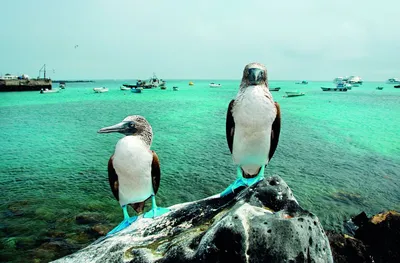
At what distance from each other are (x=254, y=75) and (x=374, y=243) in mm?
5917

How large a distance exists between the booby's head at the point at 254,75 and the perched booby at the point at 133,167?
1.68 metres

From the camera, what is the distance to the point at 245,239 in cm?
260

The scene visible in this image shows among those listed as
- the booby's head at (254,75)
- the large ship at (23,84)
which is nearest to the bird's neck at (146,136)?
the booby's head at (254,75)

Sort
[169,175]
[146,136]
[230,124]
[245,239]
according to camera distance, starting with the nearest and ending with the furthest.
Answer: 1. [245,239]
2. [230,124]
3. [146,136]
4. [169,175]

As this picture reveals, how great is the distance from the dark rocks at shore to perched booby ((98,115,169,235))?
14.2 feet

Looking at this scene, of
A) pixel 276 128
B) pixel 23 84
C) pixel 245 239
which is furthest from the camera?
pixel 23 84

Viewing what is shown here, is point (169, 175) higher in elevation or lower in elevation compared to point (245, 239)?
lower

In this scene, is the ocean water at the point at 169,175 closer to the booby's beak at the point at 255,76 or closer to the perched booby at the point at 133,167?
the perched booby at the point at 133,167

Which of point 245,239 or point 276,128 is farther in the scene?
point 276,128

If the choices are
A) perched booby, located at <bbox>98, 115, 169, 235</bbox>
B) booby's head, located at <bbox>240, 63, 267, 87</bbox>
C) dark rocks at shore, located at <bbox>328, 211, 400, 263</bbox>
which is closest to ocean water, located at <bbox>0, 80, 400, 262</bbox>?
dark rocks at shore, located at <bbox>328, 211, 400, 263</bbox>

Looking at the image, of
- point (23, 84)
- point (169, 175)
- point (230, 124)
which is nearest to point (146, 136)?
point (230, 124)

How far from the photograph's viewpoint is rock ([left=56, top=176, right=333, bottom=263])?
253cm

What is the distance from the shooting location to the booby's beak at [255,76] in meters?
4.02

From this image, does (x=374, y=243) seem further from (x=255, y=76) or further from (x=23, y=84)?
(x=23, y=84)
